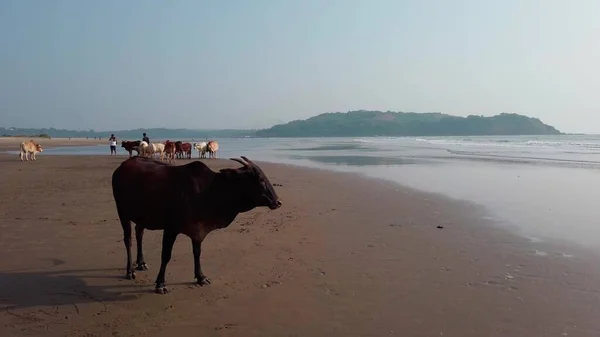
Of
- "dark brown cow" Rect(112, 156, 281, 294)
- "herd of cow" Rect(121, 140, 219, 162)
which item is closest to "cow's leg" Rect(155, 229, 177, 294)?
"dark brown cow" Rect(112, 156, 281, 294)

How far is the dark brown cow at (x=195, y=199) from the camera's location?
236 inches

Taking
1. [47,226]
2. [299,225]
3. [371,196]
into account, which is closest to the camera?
[47,226]

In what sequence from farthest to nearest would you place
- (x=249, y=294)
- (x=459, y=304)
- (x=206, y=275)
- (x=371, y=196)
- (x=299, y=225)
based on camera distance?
1. (x=371, y=196)
2. (x=299, y=225)
3. (x=206, y=275)
4. (x=249, y=294)
5. (x=459, y=304)

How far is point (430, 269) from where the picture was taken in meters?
6.90

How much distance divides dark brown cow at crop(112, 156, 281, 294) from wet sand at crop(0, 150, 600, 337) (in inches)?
27.9

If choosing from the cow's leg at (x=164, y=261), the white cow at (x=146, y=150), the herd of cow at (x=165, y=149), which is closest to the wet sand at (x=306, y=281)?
the cow's leg at (x=164, y=261)

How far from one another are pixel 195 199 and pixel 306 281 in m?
1.84

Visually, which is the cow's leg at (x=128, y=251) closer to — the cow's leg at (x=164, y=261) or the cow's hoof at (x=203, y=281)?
the cow's leg at (x=164, y=261)

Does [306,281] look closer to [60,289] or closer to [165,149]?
[60,289]

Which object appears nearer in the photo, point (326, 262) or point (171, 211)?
point (171, 211)

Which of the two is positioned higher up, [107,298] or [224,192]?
[224,192]

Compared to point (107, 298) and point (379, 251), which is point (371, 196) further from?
point (107, 298)

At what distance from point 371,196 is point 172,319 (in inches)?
398

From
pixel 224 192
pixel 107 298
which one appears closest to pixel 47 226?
pixel 107 298
